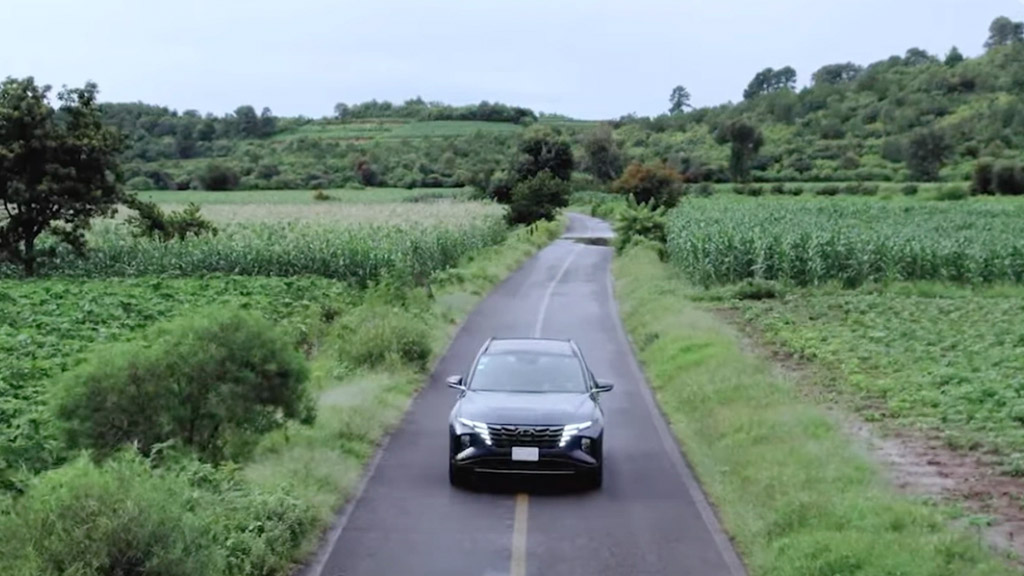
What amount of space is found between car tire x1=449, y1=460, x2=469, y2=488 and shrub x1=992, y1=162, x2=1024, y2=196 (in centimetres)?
7933

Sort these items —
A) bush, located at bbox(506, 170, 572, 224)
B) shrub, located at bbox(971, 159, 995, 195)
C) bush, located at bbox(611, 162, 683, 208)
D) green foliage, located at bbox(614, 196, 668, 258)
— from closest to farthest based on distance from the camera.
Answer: green foliage, located at bbox(614, 196, 668, 258) → bush, located at bbox(506, 170, 572, 224) → bush, located at bbox(611, 162, 683, 208) → shrub, located at bbox(971, 159, 995, 195)

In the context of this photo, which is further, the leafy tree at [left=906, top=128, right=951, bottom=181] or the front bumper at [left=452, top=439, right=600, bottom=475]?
the leafy tree at [left=906, top=128, right=951, bottom=181]

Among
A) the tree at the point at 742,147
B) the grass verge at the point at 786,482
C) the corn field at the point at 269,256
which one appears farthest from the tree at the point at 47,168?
the tree at the point at 742,147

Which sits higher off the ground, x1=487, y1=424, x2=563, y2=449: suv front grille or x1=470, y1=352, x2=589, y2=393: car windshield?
x1=470, y1=352, x2=589, y2=393: car windshield

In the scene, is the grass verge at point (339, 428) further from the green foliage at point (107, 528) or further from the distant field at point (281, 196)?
the distant field at point (281, 196)

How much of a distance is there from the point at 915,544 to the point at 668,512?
125 inches

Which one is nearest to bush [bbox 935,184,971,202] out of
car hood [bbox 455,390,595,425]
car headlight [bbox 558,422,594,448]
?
car hood [bbox 455,390,595,425]

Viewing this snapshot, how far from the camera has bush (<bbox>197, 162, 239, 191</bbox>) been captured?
112 metres

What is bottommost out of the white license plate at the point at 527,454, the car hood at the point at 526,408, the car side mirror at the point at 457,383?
the white license plate at the point at 527,454

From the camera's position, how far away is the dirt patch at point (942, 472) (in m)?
11.2

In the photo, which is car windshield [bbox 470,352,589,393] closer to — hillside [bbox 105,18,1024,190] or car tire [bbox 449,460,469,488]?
car tire [bbox 449,460,469,488]

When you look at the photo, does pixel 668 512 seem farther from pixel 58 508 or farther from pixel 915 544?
pixel 58 508

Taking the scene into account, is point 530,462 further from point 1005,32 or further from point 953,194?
point 1005,32

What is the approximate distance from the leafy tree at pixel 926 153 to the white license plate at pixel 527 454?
316 ft
